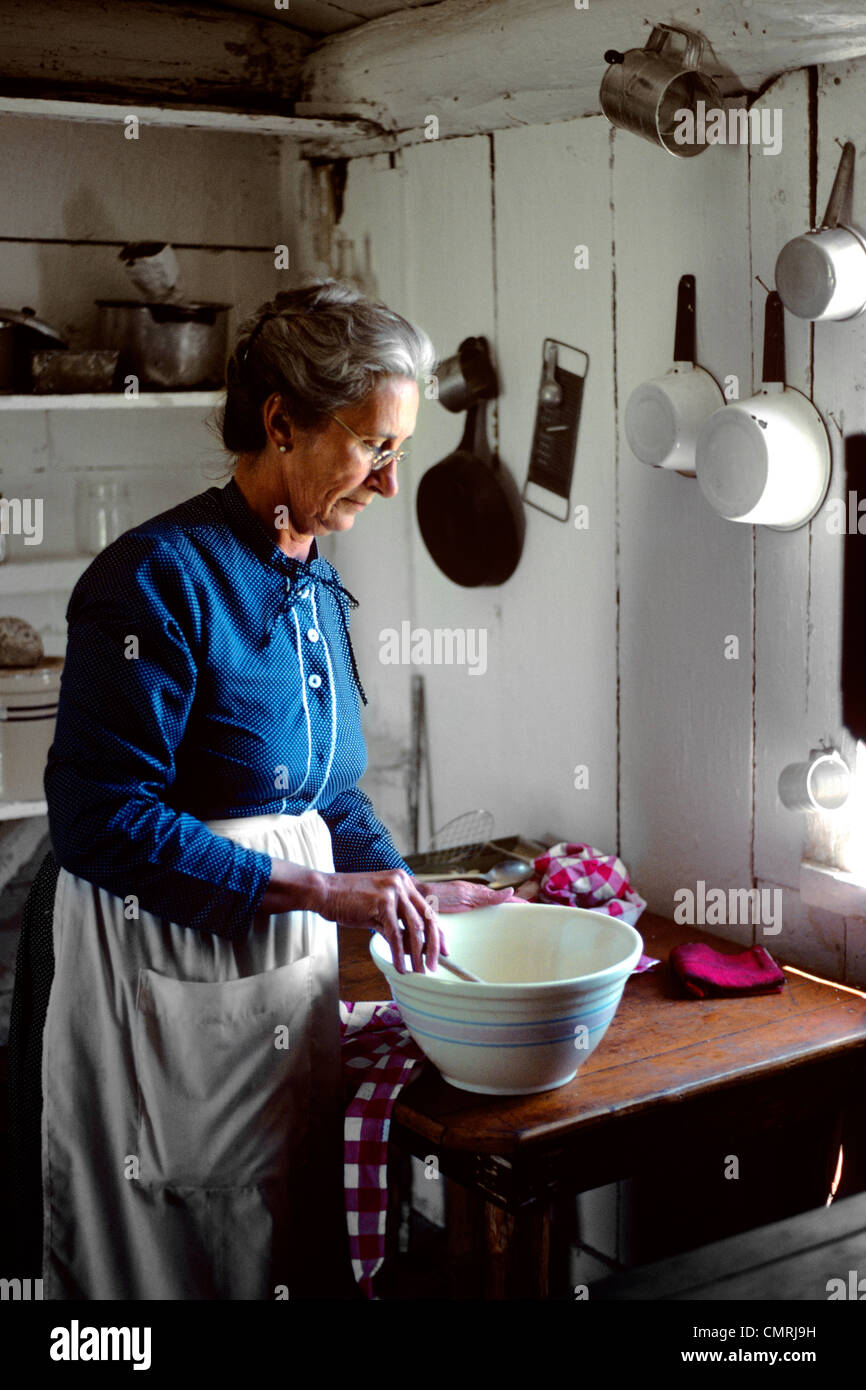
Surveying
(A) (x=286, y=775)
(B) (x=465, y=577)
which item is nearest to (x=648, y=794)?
(B) (x=465, y=577)

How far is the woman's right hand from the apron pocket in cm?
14

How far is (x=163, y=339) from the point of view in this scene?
2.79 meters

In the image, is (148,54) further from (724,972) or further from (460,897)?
(724,972)

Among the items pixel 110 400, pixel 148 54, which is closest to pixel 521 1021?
pixel 110 400

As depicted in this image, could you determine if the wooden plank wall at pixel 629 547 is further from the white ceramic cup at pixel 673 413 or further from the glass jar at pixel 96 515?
the glass jar at pixel 96 515

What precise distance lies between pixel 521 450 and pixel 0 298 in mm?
1111

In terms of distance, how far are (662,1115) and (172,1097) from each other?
0.59 m

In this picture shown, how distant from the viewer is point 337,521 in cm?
183

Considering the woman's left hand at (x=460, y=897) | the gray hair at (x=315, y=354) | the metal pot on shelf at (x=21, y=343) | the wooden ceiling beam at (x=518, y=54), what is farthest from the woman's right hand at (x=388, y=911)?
the metal pot on shelf at (x=21, y=343)

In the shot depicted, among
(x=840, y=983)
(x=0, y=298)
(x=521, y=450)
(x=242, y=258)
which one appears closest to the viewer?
(x=840, y=983)

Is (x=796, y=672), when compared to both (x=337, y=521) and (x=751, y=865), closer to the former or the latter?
(x=751, y=865)

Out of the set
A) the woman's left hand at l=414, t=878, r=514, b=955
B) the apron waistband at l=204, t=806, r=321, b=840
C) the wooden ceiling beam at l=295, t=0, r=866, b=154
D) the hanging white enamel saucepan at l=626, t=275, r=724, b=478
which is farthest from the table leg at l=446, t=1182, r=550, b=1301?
the wooden ceiling beam at l=295, t=0, r=866, b=154
